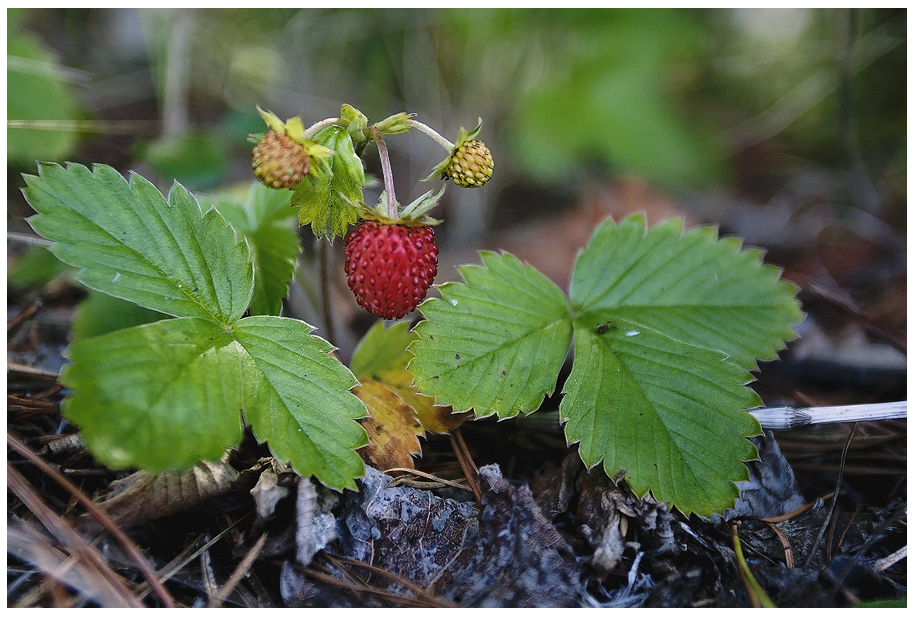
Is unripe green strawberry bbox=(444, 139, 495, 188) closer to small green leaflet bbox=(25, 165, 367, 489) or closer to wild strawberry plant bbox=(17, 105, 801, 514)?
wild strawberry plant bbox=(17, 105, 801, 514)

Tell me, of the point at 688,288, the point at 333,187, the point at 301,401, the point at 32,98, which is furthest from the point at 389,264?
the point at 32,98

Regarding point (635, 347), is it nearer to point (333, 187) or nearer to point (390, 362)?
point (390, 362)

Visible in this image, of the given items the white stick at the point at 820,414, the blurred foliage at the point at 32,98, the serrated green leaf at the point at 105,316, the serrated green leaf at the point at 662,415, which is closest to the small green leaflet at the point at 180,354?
the serrated green leaf at the point at 105,316

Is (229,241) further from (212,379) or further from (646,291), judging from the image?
(646,291)
